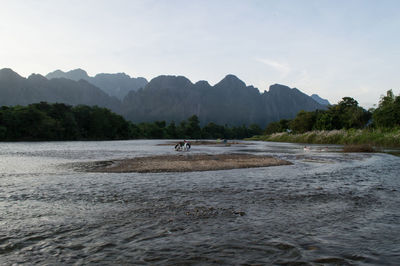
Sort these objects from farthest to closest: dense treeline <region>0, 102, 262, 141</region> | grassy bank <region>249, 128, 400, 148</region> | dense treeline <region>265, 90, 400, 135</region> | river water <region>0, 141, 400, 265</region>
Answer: dense treeline <region>0, 102, 262, 141</region> → dense treeline <region>265, 90, 400, 135</region> → grassy bank <region>249, 128, 400, 148</region> → river water <region>0, 141, 400, 265</region>

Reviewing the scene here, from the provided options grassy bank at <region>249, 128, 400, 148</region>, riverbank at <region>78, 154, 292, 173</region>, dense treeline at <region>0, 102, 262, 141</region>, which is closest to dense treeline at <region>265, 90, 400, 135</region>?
grassy bank at <region>249, 128, 400, 148</region>

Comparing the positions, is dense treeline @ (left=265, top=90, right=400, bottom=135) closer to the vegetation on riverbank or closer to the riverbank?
the vegetation on riverbank

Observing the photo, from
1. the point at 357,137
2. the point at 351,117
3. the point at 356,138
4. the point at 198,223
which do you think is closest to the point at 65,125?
the point at 356,138

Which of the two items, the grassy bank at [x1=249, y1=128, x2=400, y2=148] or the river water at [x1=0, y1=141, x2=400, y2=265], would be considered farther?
the grassy bank at [x1=249, y1=128, x2=400, y2=148]

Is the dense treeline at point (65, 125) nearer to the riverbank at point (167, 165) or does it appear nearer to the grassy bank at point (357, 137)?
the riverbank at point (167, 165)

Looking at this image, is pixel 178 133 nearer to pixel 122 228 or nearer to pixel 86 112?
pixel 86 112

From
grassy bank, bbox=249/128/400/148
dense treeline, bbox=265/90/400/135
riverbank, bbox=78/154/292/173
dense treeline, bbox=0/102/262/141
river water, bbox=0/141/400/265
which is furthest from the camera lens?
dense treeline, bbox=0/102/262/141

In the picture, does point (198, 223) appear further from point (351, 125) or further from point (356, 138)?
point (351, 125)

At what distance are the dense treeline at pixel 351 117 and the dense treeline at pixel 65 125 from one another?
3829 inches

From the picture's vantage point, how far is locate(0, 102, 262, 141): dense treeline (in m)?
97.0

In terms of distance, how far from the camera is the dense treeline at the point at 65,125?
9700 cm

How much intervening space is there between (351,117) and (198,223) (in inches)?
3803

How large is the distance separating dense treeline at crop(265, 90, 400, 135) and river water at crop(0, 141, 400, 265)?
6136cm

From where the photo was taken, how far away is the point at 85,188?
12508 mm
